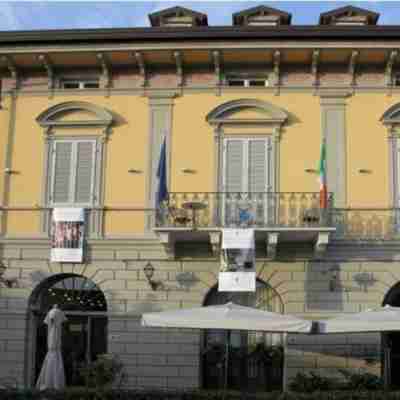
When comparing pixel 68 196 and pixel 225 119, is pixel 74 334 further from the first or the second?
pixel 225 119

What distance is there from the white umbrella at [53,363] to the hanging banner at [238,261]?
11.6ft

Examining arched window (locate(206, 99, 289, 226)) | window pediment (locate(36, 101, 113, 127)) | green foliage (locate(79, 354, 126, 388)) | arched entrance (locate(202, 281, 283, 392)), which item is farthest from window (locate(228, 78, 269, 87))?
green foliage (locate(79, 354, 126, 388))

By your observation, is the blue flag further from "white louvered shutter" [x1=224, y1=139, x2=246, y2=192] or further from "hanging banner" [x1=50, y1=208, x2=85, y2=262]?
"hanging banner" [x1=50, y1=208, x2=85, y2=262]

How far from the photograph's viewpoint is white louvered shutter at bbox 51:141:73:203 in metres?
17.7

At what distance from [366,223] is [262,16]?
6177 millimetres

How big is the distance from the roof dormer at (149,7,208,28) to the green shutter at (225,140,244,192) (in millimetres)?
3687

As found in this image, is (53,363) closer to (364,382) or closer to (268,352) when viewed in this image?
(268,352)

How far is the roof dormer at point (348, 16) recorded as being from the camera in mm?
19281

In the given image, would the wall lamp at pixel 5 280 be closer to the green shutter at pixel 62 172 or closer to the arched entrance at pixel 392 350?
the green shutter at pixel 62 172

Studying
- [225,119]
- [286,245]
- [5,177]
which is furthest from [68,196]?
[286,245]

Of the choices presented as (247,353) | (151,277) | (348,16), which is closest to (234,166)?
(151,277)

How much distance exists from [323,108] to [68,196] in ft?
20.6

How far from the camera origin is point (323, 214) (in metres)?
16.3

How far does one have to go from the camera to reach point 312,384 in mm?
15016
